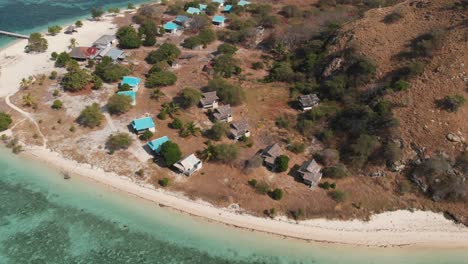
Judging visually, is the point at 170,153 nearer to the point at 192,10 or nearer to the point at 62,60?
the point at 62,60

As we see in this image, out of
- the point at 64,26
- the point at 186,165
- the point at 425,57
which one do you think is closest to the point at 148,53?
the point at 64,26

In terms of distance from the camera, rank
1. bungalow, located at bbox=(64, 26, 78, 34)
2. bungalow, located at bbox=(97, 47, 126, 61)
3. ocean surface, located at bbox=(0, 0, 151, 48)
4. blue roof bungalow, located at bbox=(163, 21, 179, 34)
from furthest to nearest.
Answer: ocean surface, located at bbox=(0, 0, 151, 48)
bungalow, located at bbox=(64, 26, 78, 34)
blue roof bungalow, located at bbox=(163, 21, 179, 34)
bungalow, located at bbox=(97, 47, 126, 61)

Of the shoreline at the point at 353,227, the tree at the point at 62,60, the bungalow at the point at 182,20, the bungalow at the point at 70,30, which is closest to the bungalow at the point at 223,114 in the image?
the shoreline at the point at 353,227

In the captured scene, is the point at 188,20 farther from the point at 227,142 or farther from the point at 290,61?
the point at 227,142

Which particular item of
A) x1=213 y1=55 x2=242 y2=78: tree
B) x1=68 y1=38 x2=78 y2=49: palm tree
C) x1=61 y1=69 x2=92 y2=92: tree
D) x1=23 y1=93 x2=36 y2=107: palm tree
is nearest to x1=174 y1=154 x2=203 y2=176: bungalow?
x1=213 y1=55 x2=242 y2=78: tree

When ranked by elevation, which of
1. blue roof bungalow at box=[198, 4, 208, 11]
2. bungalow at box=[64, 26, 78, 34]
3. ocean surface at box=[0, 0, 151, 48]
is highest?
blue roof bungalow at box=[198, 4, 208, 11]

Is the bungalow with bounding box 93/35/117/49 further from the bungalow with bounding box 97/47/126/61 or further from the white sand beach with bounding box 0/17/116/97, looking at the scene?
the white sand beach with bounding box 0/17/116/97
